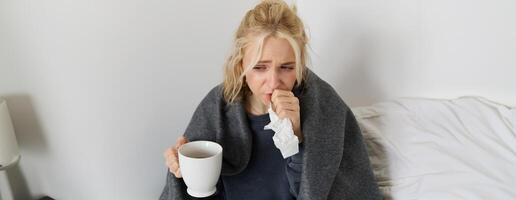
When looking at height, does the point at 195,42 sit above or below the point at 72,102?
above

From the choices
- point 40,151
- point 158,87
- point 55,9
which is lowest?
point 40,151

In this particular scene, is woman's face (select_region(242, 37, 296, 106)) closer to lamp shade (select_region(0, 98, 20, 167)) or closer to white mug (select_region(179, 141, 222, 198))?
white mug (select_region(179, 141, 222, 198))

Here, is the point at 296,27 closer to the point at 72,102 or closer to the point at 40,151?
the point at 72,102

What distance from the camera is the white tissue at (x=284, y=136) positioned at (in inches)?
35.7

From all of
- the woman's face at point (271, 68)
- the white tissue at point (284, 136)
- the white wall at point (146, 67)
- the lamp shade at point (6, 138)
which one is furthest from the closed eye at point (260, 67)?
the lamp shade at point (6, 138)

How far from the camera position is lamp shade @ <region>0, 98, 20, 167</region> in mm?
1009

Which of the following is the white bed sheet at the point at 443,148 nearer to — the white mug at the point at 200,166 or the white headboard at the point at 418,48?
the white headboard at the point at 418,48

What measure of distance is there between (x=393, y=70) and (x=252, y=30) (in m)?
0.52

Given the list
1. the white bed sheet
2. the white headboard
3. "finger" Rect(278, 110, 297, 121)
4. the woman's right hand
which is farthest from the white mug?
the white headboard

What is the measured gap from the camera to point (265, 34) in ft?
3.06

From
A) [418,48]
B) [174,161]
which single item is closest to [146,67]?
[174,161]

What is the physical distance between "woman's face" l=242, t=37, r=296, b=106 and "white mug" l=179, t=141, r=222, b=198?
0.17m

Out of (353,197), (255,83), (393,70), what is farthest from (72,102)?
(393,70)

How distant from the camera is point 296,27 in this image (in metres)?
0.98
